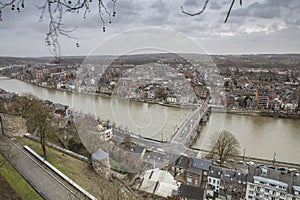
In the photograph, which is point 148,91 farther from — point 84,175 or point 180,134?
point 84,175

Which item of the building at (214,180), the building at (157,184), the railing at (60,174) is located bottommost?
the building at (214,180)

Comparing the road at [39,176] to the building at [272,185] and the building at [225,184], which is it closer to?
the building at [225,184]

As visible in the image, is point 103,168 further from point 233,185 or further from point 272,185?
point 272,185

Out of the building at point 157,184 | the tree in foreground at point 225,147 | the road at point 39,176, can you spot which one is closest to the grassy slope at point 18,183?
the road at point 39,176

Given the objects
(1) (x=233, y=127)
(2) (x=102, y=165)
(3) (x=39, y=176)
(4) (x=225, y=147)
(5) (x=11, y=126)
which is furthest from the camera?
(1) (x=233, y=127)

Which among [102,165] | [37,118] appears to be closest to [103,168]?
[102,165]

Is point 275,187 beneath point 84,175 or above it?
beneath

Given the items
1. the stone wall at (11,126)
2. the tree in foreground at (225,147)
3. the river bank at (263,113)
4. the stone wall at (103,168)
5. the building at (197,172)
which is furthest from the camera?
the river bank at (263,113)

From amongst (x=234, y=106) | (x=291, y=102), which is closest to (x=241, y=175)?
(x=234, y=106)
